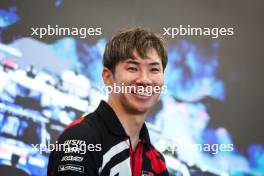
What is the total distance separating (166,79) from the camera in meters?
1.93

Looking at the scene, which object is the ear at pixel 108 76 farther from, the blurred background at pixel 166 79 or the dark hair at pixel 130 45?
the blurred background at pixel 166 79

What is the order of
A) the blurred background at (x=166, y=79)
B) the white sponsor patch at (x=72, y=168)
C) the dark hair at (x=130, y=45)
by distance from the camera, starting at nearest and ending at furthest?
the white sponsor patch at (x=72, y=168)
the dark hair at (x=130, y=45)
the blurred background at (x=166, y=79)

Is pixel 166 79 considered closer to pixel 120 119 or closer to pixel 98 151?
pixel 120 119

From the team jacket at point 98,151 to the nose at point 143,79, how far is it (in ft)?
0.34

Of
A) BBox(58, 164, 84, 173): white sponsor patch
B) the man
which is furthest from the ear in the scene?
BBox(58, 164, 84, 173): white sponsor patch

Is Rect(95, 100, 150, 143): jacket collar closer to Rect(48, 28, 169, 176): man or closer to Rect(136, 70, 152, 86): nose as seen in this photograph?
Rect(48, 28, 169, 176): man

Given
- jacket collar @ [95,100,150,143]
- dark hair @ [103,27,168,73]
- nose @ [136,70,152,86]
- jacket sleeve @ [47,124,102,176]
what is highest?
dark hair @ [103,27,168,73]

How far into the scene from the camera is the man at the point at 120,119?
0.92 meters

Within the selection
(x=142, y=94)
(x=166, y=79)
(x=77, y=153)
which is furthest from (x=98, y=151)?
(x=166, y=79)

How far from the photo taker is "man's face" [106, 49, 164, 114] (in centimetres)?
100

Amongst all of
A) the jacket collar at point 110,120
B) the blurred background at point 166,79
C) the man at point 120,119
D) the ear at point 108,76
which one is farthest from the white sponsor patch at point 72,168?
the blurred background at point 166,79

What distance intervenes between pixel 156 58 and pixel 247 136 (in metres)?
1.06

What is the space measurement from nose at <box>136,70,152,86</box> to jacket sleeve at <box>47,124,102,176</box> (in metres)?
0.16

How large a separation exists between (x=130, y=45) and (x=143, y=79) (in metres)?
0.09
